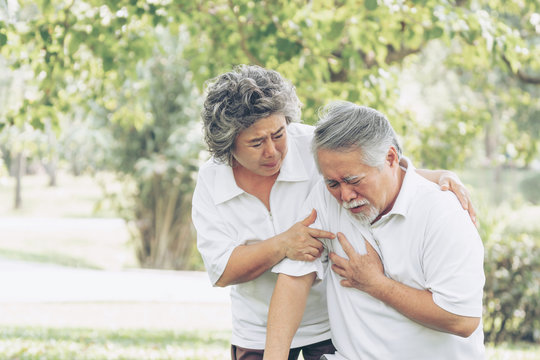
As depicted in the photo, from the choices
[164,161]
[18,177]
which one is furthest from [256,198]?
[18,177]

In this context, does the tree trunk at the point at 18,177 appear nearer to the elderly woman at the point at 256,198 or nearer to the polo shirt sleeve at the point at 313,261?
the elderly woman at the point at 256,198

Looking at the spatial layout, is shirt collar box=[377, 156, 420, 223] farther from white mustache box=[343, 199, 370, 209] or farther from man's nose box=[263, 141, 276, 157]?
man's nose box=[263, 141, 276, 157]

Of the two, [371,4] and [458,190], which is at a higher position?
[371,4]

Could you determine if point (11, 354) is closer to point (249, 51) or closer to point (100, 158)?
point (249, 51)

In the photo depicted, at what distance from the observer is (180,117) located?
1128cm

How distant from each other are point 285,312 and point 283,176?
1.76ft

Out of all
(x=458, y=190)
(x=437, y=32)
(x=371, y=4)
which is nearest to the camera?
(x=458, y=190)

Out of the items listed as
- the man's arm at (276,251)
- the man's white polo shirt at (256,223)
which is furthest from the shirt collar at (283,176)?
the man's arm at (276,251)

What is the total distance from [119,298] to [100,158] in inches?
123

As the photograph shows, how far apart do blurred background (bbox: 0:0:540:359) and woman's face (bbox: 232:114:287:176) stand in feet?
4.34

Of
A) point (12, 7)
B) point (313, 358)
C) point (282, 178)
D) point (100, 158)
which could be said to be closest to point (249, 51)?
point (12, 7)

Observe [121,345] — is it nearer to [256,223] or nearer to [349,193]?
[256,223]

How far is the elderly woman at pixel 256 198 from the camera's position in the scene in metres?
2.40

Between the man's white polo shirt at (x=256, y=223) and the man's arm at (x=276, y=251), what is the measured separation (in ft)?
0.31
